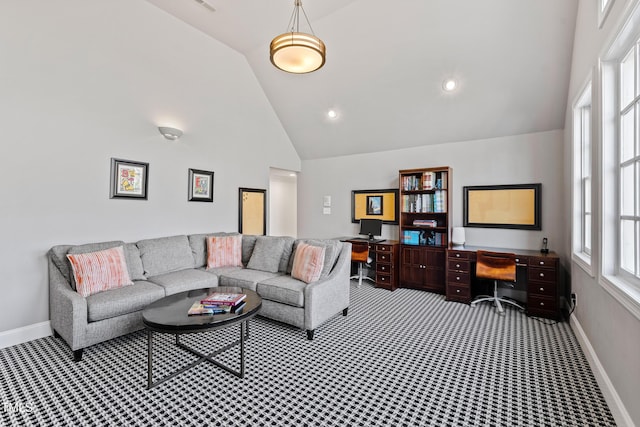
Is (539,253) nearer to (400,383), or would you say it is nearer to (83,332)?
(400,383)

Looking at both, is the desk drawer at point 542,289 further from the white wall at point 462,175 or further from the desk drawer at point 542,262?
the white wall at point 462,175

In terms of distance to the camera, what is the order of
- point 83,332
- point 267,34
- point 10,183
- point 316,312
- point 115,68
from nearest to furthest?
1. point 83,332
2. point 10,183
3. point 316,312
4. point 115,68
5. point 267,34

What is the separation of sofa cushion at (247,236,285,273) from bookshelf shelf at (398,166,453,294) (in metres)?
2.19

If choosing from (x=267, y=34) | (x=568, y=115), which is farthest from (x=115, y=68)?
(x=568, y=115)

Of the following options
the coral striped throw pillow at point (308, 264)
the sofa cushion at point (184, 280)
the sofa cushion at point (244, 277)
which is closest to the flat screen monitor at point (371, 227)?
the coral striped throw pillow at point (308, 264)

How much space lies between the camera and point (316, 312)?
3.04 meters

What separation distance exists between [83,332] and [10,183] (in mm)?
1666

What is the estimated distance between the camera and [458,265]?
4.15 meters

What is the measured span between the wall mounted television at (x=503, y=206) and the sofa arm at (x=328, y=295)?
234 centimetres

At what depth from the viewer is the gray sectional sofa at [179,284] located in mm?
2686

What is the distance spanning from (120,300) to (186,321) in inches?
44.0

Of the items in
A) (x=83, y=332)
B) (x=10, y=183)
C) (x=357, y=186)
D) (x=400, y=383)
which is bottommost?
(x=400, y=383)

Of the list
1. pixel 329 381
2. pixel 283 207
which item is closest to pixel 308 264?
pixel 329 381

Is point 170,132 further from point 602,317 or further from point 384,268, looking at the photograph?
point 602,317
